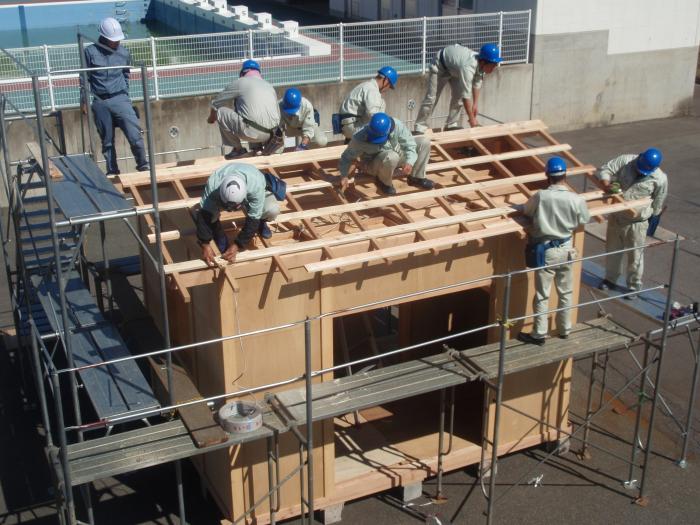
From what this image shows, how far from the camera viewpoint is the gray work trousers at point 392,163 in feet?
33.3

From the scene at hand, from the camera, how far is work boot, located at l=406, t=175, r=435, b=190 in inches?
417

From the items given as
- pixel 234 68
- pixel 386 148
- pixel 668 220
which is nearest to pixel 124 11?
pixel 234 68

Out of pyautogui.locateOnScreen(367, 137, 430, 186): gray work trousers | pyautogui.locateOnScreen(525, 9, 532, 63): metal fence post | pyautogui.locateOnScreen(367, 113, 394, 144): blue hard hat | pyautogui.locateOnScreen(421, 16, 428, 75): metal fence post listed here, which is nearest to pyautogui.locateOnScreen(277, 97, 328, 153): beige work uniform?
pyautogui.locateOnScreen(367, 137, 430, 186): gray work trousers

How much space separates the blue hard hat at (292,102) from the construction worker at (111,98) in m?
2.03

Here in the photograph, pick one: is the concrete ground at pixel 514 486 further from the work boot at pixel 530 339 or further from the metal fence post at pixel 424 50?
the metal fence post at pixel 424 50

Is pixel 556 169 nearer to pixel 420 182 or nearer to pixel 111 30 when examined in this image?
pixel 420 182

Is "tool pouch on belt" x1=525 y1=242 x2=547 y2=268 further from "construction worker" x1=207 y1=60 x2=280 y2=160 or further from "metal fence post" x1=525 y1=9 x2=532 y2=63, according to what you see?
"metal fence post" x1=525 y1=9 x2=532 y2=63

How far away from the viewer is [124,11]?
33.8 m

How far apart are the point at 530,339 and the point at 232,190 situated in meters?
3.82

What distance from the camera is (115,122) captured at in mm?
11992

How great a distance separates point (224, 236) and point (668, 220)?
1230 centimetres

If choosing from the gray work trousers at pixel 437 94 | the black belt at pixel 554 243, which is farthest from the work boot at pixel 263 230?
the gray work trousers at pixel 437 94

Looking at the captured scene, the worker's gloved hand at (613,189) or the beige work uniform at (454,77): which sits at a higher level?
the beige work uniform at (454,77)

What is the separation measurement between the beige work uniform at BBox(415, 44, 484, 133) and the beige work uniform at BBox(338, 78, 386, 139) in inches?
60.2
